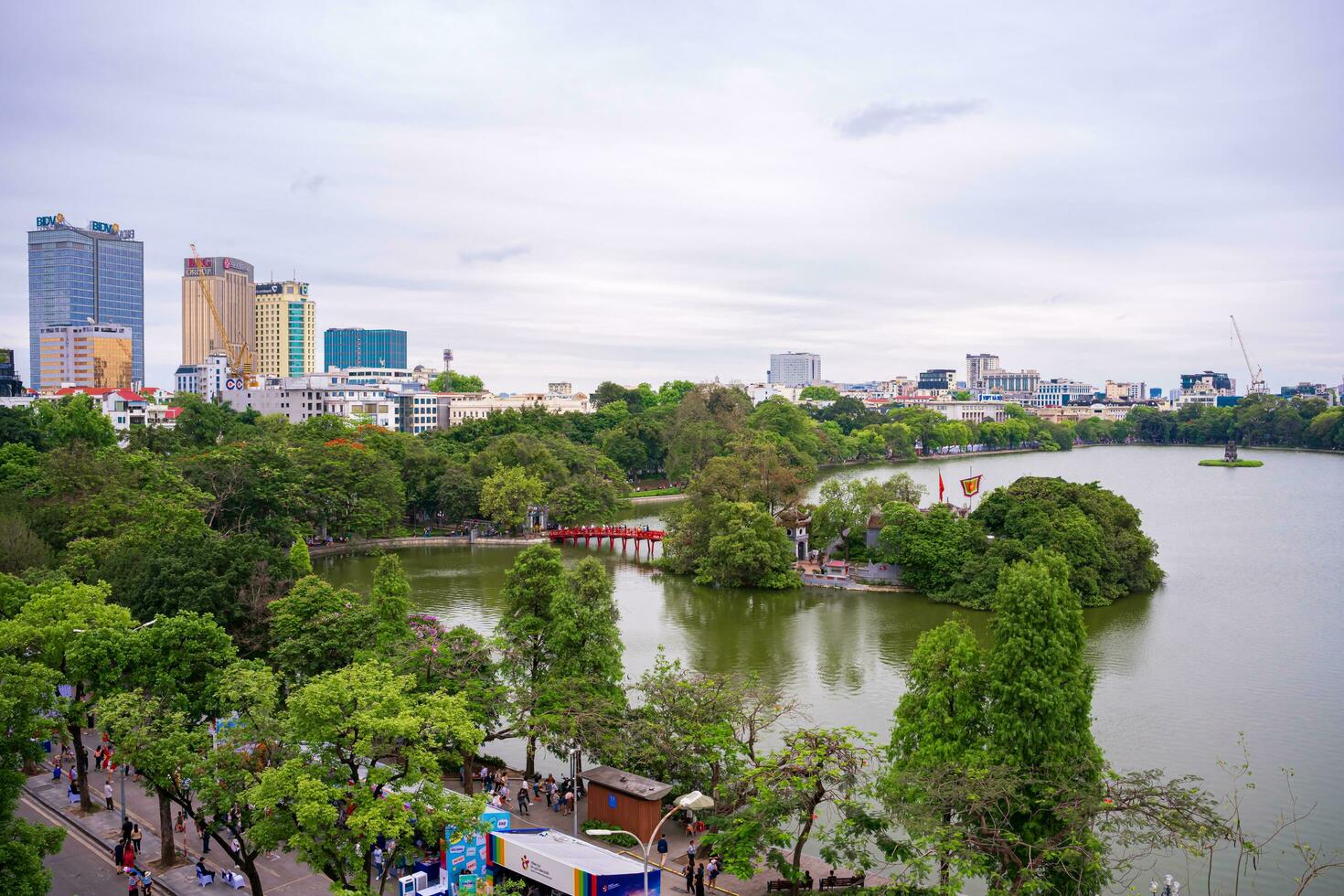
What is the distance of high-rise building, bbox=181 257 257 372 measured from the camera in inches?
5022

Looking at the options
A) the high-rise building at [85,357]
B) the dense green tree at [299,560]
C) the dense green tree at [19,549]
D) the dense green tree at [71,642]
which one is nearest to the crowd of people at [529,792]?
the dense green tree at [71,642]

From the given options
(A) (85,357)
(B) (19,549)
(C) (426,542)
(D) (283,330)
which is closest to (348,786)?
(B) (19,549)

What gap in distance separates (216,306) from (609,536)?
105 meters

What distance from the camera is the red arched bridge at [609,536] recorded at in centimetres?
4072

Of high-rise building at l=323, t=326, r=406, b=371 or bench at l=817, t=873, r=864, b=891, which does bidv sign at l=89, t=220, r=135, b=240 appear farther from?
bench at l=817, t=873, r=864, b=891

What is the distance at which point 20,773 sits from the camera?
1162 centimetres

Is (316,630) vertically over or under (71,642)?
under

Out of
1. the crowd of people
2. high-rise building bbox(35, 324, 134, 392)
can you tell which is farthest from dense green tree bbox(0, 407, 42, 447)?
high-rise building bbox(35, 324, 134, 392)

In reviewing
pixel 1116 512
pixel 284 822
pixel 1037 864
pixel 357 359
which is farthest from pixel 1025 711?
pixel 357 359

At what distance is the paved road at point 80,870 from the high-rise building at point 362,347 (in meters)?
129

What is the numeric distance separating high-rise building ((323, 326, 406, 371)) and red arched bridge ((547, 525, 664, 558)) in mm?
102659

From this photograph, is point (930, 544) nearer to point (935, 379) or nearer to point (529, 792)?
point (529, 792)

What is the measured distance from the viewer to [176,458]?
4022cm

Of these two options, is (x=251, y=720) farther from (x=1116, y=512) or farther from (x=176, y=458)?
(x=176, y=458)
